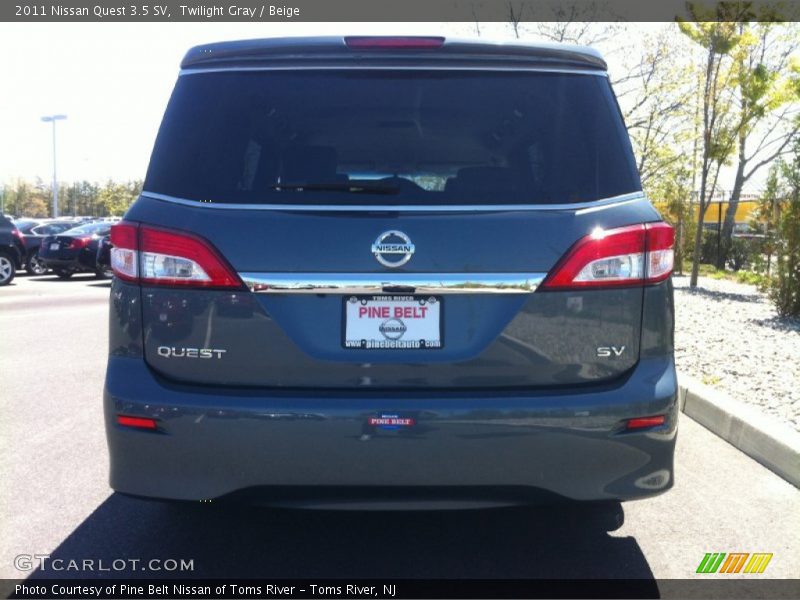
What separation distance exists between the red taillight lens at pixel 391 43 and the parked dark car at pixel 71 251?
20981 millimetres

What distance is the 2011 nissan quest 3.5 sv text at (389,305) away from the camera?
9.23 ft

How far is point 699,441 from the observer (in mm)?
5477

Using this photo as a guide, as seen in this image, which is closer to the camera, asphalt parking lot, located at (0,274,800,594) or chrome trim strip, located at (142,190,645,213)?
chrome trim strip, located at (142,190,645,213)

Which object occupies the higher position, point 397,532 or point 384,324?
point 384,324

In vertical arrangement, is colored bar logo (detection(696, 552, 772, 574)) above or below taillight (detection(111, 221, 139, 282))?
below

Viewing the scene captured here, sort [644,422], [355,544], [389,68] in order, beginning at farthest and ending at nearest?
[355,544] → [389,68] → [644,422]

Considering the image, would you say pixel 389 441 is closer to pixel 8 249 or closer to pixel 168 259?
pixel 168 259

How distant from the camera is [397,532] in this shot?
3.74 m

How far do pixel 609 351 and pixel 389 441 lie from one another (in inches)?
32.6

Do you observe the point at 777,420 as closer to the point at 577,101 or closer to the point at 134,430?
the point at 577,101

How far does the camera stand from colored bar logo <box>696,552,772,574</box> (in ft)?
11.2

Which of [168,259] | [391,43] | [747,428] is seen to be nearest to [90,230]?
[747,428]

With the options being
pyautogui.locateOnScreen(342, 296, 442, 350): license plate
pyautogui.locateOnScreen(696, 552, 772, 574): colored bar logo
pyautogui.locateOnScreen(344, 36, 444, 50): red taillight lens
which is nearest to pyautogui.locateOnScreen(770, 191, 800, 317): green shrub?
pyautogui.locateOnScreen(696, 552, 772, 574): colored bar logo

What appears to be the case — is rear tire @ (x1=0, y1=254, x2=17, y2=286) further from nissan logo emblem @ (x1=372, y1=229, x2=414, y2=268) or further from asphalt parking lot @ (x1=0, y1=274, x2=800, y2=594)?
nissan logo emblem @ (x1=372, y1=229, x2=414, y2=268)
